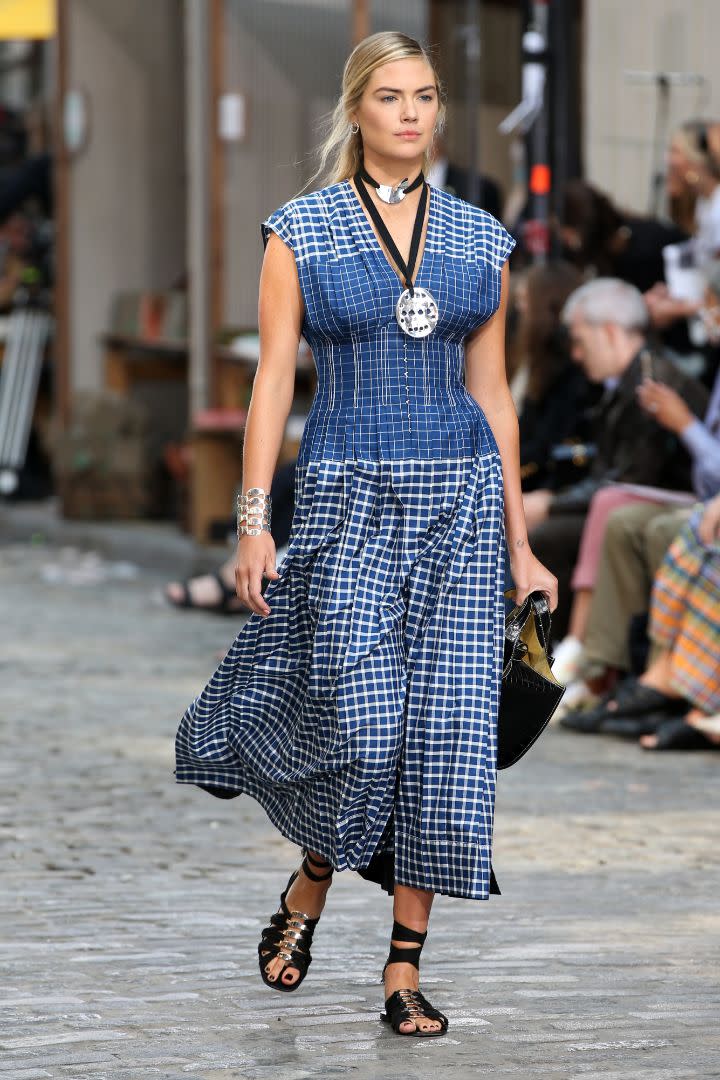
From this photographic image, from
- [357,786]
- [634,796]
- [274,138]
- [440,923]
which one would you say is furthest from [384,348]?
[274,138]

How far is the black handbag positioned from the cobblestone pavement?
1.66 ft

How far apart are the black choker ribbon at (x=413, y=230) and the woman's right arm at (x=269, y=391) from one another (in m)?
0.18

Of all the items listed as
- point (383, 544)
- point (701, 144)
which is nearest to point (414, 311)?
point (383, 544)

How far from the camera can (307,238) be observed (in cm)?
393

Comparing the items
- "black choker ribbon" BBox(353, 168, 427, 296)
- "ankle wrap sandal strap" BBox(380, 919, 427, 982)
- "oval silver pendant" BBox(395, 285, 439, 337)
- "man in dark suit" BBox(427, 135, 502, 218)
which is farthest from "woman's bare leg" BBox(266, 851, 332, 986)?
"man in dark suit" BBox(427, 135, 502, 218)

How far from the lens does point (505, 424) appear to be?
411 cm

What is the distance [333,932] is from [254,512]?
3.70 feet

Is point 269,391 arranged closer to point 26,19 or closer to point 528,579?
point 528,579

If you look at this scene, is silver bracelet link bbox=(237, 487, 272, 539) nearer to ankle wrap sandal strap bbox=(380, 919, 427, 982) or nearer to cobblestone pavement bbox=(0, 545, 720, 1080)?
ankle wrap sandal strap bbox=(380, 919, 427, 982)

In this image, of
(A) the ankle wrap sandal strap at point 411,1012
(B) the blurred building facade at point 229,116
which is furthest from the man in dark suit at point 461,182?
(A) the ankle wrap sandal strap at point 411,1012

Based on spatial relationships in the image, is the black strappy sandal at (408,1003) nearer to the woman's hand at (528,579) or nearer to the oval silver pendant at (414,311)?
the woman's hand at (528,579)

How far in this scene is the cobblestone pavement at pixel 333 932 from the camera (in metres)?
3.73

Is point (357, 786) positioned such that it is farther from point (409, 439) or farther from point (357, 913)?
point (357, 913)

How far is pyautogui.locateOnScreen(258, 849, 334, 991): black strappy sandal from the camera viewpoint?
407 centimetres
